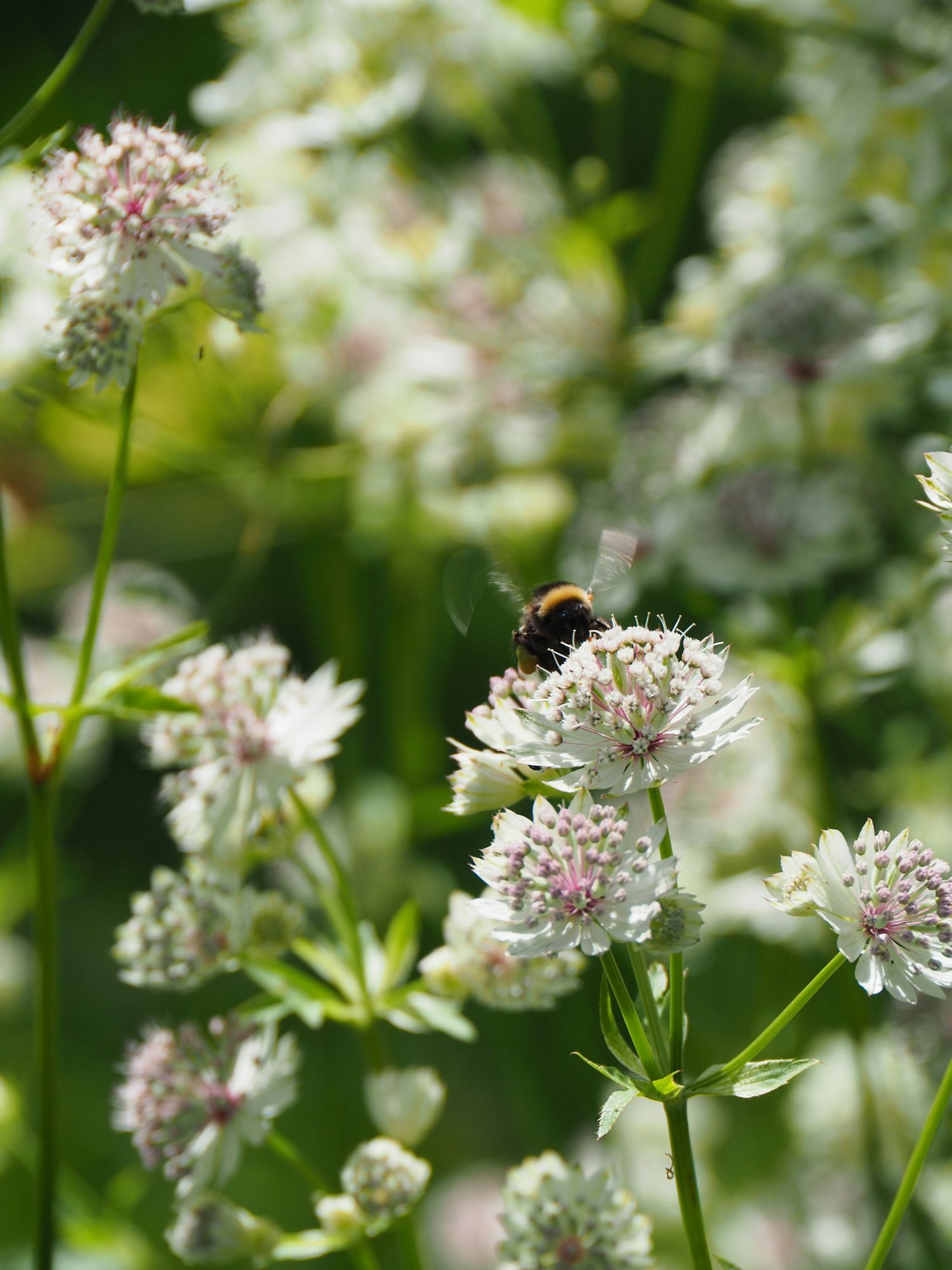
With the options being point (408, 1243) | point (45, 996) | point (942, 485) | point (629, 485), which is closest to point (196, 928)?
point (45, 996)

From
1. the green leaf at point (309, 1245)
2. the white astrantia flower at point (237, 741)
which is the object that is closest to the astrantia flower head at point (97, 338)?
the white astrantia flower at point (237, 741)

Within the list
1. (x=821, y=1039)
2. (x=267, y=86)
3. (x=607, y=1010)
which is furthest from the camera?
(x=267, y=86)

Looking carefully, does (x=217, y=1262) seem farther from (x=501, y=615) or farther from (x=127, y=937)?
(x=501, y=615)

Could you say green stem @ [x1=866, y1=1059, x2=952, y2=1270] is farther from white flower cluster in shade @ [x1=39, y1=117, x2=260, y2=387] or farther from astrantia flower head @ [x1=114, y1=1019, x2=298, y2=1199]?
white flower cluster in shade @ [x1=39, y1=117, x2=260, y2=387]

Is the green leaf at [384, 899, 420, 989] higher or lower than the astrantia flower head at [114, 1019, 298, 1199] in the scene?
higher

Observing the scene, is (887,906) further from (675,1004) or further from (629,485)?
(629,485)

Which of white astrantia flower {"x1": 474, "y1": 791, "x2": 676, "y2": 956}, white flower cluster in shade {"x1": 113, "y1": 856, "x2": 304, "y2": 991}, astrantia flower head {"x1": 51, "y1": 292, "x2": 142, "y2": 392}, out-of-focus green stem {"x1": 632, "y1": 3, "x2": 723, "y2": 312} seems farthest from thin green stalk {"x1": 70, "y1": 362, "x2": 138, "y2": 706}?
out-of-focus green stem {"x1": 632, "y1": 3, "x2": 723, "y2": 312}

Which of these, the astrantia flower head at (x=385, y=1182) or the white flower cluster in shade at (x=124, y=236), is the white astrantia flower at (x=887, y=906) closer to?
the astrantia flower head at (x=385, y=1182)

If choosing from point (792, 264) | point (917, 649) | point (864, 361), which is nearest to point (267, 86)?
point (792, 264)
